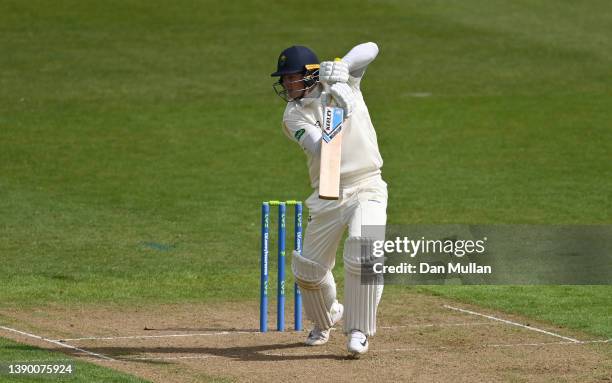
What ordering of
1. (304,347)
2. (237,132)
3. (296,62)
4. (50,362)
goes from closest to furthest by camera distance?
(50,362), (296,62), (304,347), (237,132)

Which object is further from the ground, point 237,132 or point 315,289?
point 237,132

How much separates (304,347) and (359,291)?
0.93 meters

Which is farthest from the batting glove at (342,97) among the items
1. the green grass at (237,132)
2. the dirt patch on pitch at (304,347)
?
the green grass at (237,132)

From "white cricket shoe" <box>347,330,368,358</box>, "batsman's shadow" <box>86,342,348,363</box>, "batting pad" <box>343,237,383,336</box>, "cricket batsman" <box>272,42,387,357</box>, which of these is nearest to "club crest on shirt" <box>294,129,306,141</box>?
"cricket batsman" <box>272,42,387,357</box>

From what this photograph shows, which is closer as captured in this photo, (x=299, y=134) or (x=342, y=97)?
(x=342, y=97)

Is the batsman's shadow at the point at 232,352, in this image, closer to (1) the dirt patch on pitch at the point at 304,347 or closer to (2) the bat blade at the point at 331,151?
(1) the dirt patch on pitch at the point at 304,347

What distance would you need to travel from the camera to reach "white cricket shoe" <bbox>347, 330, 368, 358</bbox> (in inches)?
367

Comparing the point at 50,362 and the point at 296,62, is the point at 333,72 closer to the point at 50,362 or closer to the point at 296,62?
the point at 296,62

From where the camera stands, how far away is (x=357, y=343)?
30.6ft

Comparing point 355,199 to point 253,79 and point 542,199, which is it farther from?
point 253,79

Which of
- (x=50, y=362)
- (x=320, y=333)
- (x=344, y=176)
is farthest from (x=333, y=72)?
(x=50, y=362)

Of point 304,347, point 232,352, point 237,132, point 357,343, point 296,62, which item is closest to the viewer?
point 357,343

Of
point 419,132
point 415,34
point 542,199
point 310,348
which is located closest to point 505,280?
point 310,348

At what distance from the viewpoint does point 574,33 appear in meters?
30.2
